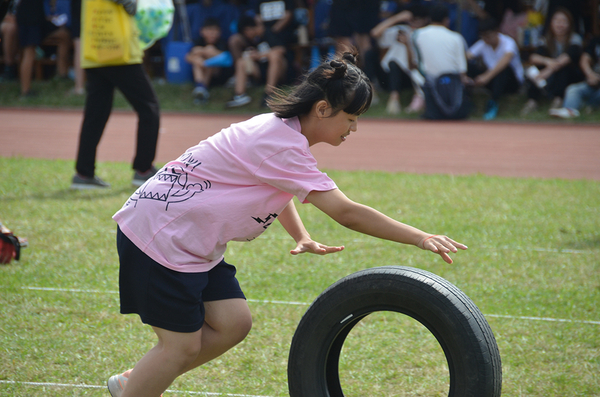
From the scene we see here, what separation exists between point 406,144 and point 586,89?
4322mm

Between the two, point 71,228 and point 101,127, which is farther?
point 101,127

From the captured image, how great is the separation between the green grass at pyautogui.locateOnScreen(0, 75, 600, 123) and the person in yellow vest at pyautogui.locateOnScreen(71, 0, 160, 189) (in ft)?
23.0

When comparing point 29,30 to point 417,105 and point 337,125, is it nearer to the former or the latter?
point 417,105

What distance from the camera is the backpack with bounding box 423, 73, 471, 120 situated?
11.7 metres

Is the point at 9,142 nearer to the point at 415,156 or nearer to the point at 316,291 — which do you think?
the point at 415,156

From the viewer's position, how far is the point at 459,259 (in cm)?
442

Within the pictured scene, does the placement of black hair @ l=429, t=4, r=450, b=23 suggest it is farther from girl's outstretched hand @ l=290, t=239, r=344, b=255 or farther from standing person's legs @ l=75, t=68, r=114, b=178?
girl's outstretched hand @ l=290, t=239, r=344, b=255

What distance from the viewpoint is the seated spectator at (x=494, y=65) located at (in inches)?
478

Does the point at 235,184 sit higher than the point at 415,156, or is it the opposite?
the point at 235,184

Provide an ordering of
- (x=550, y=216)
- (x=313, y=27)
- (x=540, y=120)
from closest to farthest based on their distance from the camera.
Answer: (x=550, y=216), (x=540, y=120), (x=313, y=27)

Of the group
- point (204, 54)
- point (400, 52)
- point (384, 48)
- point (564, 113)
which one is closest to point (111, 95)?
point (400, 52)

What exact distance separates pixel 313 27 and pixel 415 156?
6695 mm

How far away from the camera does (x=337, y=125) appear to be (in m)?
2.34

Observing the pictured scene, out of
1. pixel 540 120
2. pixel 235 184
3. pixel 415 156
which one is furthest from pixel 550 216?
pixel 540 120
